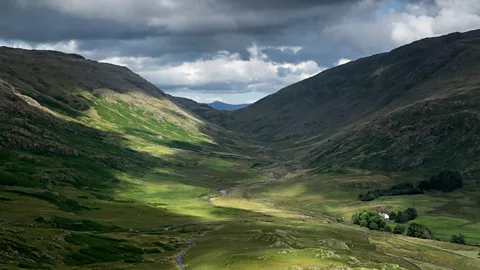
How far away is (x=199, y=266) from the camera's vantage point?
120312 millimetres

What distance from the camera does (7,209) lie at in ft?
541

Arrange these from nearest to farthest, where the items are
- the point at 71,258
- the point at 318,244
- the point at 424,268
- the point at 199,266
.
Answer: the point at 71,258
the point at 199,266
the point at 424,268
the point at 318,244

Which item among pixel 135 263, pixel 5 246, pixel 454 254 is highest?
pixel 5 246

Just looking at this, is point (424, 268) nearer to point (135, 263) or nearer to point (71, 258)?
point (135, 263)

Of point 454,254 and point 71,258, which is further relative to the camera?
point 454,254

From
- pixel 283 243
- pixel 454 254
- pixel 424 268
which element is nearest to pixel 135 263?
pixel 283 243

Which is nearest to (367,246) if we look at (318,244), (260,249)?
(318,244)

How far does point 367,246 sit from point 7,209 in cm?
14060

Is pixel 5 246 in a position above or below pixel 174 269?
above

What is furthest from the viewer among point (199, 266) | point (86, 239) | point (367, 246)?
point (367, 246)

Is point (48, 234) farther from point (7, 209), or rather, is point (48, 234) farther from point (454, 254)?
point (454, 254)

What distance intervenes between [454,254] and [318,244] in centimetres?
5648

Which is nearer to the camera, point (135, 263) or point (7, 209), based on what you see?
point (135, 263)

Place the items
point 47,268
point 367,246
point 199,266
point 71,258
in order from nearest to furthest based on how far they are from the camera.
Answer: point 47,268 → point 71,258 → point 199,266 → point 367,246
